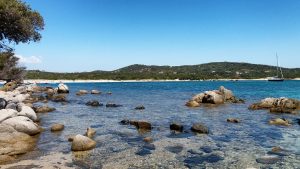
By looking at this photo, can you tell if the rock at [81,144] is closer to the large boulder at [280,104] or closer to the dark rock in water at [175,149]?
the dark rock in water at [175,149]

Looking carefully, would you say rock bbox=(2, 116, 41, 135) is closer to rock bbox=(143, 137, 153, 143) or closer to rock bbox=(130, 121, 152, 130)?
rock bbox=(130, 121, 152, 130)

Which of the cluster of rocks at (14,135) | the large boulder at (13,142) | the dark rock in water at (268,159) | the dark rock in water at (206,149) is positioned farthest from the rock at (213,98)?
the large boulder at (13,142)

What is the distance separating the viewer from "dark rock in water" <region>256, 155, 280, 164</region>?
17.1 metres

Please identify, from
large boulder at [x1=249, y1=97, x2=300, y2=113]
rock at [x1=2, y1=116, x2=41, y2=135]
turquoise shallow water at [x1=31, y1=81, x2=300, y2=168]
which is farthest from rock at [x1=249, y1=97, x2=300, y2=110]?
rock at [x1=2, y1=116, x2=41, y2=135]

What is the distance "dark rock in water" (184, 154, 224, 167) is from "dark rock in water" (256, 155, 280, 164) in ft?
7.07

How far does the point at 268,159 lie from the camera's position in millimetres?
17516

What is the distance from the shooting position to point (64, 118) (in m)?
33.9

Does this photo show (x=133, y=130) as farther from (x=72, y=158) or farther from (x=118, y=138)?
(x=72, y=158)

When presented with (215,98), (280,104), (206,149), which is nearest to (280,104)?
(280,104)

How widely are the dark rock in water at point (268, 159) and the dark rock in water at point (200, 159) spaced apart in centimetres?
216

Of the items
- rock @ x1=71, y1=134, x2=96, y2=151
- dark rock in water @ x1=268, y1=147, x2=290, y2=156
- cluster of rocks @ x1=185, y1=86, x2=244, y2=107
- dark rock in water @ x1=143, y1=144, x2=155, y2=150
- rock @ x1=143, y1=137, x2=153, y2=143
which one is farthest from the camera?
cluster of rocks @ x1=185, y1=86, x2=244, y2=107

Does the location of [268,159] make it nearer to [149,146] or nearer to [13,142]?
[149,146]

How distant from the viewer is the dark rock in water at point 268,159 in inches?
672

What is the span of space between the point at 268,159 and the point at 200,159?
12.6 ft
